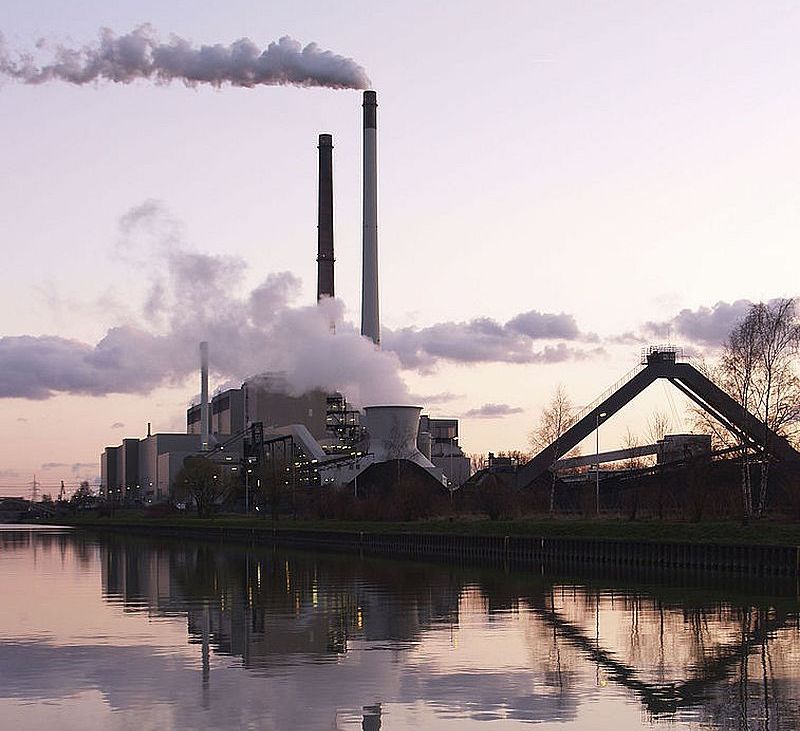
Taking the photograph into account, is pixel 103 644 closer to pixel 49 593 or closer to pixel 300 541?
pixel 49 593

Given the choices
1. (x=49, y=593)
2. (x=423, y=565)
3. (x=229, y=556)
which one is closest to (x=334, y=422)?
(x=229, y=556)

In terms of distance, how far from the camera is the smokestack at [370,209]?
142500 mm

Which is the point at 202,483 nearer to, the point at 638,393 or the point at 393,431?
the point at 393,431

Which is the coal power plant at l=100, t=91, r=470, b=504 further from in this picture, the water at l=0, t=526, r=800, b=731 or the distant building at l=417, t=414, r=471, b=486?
the water at l=0, t=526, r=800, b=731

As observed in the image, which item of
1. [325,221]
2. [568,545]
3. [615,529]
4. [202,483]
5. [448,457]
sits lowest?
[568,545]

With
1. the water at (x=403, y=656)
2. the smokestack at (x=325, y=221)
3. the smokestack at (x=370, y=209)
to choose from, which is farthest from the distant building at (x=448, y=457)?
the water at (x=403, y=656)

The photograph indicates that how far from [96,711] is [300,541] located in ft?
261

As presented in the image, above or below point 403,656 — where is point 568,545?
above

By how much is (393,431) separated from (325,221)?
35367mm

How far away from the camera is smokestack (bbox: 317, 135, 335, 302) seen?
527 feet

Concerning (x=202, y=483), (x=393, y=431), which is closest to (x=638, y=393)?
(x=393, y=431)

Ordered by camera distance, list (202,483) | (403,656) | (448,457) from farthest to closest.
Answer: (448,457) → (202,483) → (403,656)

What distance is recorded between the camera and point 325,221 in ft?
527

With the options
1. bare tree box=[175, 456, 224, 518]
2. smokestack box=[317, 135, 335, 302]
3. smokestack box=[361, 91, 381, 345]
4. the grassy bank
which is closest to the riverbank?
the grassy bank
